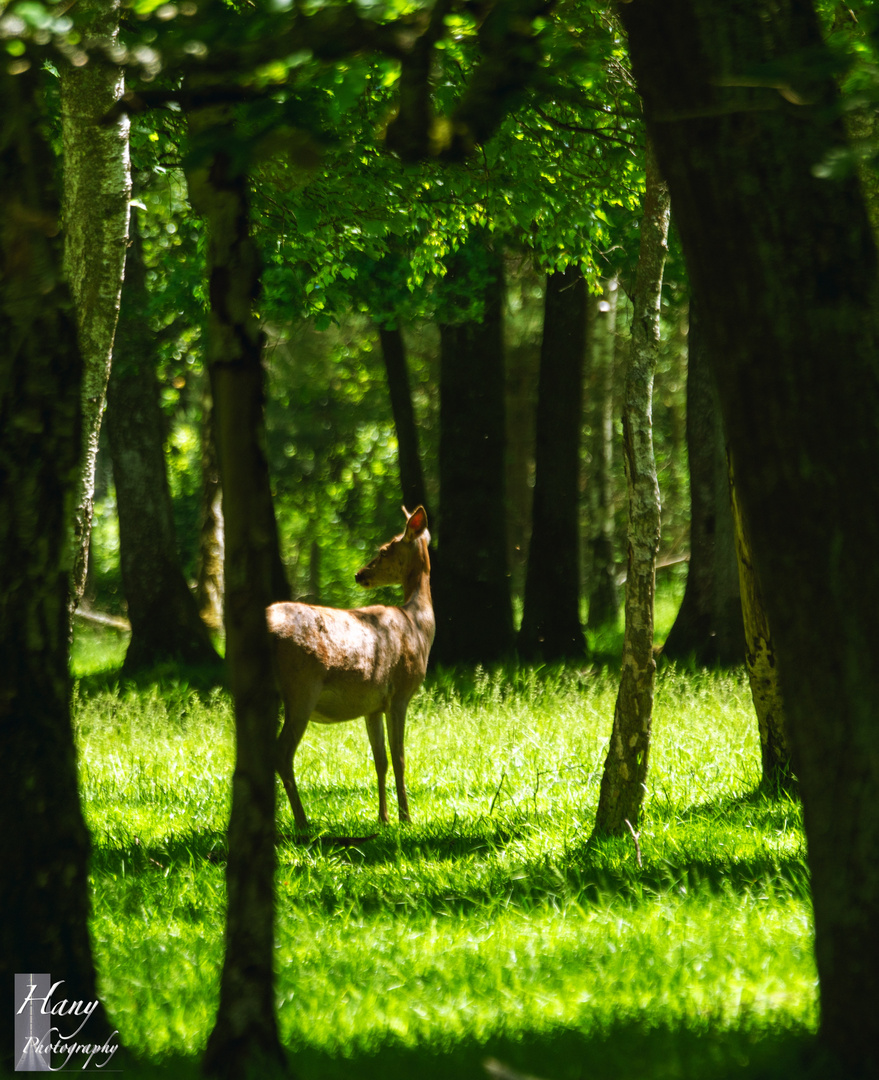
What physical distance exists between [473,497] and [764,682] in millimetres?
9684

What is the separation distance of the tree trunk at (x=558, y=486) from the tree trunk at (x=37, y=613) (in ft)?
46.3

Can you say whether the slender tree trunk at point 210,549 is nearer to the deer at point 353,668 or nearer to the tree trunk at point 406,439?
the tree trunk at point 406,439

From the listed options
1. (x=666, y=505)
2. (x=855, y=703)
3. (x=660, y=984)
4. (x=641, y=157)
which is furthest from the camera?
(x=666, y=505)

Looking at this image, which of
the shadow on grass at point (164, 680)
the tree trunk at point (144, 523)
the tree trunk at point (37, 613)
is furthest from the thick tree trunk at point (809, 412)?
the tree trunk at point (144, 523)

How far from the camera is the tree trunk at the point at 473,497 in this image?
1762cm

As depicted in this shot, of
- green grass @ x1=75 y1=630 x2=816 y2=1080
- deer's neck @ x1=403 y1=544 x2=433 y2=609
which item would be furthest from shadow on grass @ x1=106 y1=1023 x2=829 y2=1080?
deer's neck @ x1=403 y1=544 x2=433 y2=609

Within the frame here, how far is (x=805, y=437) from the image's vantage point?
11.1 feet

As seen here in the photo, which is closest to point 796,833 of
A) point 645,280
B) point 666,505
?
point 645,280

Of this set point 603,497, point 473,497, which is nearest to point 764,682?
point 473,497

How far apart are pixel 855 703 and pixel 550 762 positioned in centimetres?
668

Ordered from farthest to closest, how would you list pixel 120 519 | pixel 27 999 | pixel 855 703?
pixel 120 519
pixel 27 999
pixel 855 703

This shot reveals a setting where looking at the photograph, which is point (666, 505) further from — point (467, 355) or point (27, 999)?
point (27, 999)

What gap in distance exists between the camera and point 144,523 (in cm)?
1784

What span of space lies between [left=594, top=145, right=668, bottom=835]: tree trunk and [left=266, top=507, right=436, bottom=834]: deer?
6.01 feet
